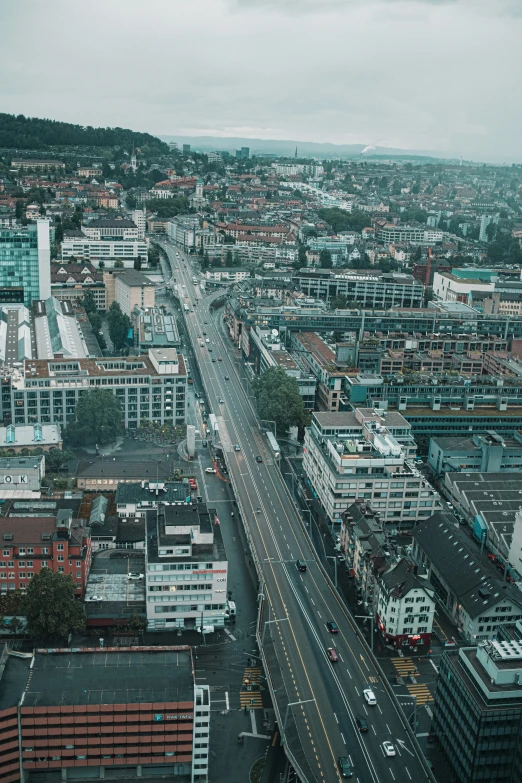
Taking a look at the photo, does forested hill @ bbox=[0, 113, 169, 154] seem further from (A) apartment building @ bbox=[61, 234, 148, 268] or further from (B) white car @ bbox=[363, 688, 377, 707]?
(B) white car @ bbox=[363, 688, 377, 707]

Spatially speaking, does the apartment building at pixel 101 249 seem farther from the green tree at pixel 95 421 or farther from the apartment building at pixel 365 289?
the green tree at pixel 95 421

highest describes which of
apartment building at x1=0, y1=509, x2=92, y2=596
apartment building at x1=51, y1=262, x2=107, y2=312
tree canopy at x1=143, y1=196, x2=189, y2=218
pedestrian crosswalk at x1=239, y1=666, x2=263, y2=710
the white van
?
tree canopy at x1=143, y1=196, x2=189, y2=218

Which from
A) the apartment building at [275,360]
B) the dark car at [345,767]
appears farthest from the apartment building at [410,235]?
the dark car at [345,767]

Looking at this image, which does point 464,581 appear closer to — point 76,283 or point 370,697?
point 370,697

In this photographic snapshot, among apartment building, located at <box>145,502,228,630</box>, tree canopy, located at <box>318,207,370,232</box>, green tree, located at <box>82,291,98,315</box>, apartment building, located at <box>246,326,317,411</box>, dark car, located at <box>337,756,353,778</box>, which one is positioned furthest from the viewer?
tree canopy, located at <box>318,207,370,232</box>

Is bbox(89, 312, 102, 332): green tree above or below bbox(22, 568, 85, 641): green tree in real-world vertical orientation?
above

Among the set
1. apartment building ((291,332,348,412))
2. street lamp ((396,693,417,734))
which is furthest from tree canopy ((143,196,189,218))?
street lamp ((396,693,417,734))

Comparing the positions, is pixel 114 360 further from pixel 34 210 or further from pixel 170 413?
pixel 34 210
